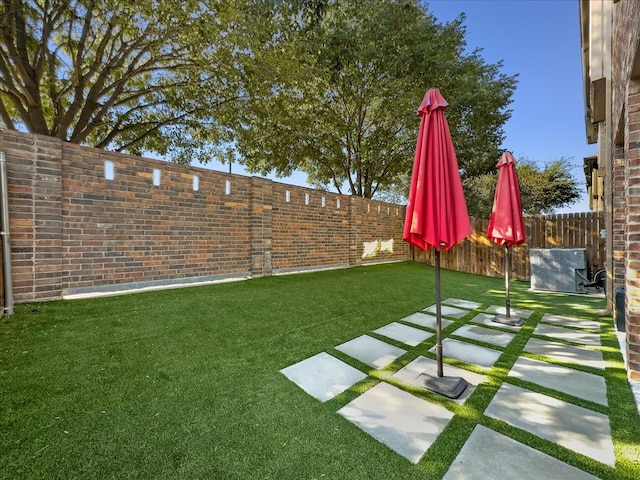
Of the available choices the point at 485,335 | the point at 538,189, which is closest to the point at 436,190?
the point at 485,335

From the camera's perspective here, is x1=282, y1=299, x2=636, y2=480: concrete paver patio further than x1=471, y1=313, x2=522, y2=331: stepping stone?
No

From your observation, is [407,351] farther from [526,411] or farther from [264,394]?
[264,394]

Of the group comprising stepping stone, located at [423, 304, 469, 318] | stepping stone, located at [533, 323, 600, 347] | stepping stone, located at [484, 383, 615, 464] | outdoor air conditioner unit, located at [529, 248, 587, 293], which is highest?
outdoor air conditioner unit, located at [529, 248, 587, 293]

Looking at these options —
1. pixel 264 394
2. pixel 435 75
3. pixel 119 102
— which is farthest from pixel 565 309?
pixel 119 102

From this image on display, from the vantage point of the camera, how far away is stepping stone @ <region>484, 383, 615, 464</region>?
1685 mm

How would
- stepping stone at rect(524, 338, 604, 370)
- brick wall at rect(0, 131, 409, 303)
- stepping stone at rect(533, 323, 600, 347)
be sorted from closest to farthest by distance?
1. stepping stone at rect(524, 338, 604, 370)
2. stepping stone at rect(533, 323, 600, 347)
3. brick wall at rect(0, 131, 409, 303)

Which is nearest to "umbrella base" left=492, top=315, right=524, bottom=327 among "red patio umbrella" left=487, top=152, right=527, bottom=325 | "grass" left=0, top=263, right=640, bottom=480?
"red patio umbrella" left=487, top=152, right=527, bottom=325

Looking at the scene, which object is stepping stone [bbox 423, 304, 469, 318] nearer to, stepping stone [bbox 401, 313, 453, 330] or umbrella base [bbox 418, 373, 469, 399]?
stepping stone [bbox 401, 313, 453, 330]

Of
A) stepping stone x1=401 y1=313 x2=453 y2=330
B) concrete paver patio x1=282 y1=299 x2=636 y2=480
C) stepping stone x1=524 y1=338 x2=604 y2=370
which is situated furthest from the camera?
stepping stone x1=401 y1=313 x2=453 y2=330

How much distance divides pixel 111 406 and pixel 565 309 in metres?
6.56

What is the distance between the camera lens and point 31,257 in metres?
3.83

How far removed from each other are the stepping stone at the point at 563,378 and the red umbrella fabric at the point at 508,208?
74.7 inches

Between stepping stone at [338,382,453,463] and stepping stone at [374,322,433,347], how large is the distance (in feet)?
3.73

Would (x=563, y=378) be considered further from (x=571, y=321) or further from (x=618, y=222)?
(x=618, y=222)
